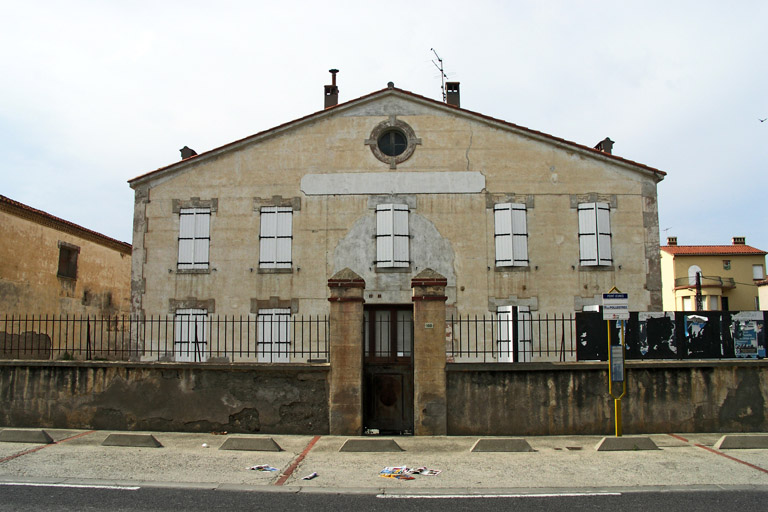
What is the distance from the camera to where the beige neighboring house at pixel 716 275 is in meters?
51.0

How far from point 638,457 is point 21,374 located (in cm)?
1076

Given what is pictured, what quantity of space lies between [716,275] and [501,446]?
A: 48.4 m

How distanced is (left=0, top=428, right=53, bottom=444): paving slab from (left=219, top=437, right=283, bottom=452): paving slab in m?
3.03

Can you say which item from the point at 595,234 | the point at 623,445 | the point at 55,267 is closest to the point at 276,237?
the point at 595,234

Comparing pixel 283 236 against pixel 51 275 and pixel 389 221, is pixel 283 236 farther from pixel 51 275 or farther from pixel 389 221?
pixel 51 275

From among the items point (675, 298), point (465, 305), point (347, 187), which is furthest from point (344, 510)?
point (675, 298)

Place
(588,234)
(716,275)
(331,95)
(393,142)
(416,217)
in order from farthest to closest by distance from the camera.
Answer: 1. (716,275)
2. (331,95)
3. (393,142)
4. (416,217)
5. (588,234)

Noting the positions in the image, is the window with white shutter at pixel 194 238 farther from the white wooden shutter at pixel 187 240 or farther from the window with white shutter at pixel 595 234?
the window with white shutter at pixel 595 234

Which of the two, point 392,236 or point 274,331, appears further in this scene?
point 392,236

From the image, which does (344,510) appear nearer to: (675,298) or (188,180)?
(188,180)

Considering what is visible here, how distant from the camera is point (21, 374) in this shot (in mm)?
11781

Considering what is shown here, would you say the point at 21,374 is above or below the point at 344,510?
above

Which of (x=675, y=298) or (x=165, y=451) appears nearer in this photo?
(x=165, y=451)

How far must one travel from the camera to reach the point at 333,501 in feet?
23.9
